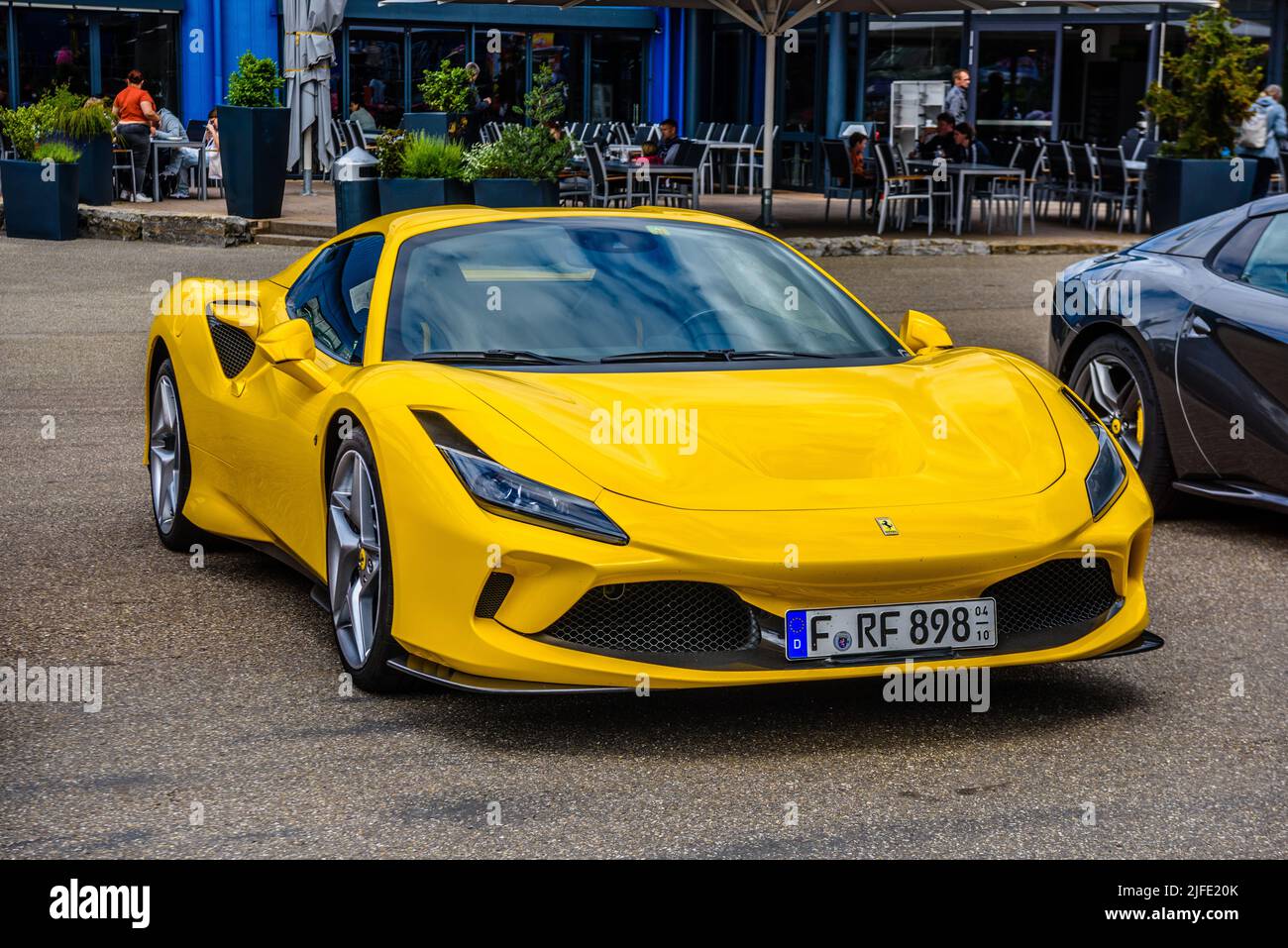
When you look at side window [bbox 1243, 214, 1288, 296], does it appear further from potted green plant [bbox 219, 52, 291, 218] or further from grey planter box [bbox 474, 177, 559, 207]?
potted green plant [bbox 219, 52, 291, 218]

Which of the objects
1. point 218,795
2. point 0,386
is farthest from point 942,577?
point 0,386

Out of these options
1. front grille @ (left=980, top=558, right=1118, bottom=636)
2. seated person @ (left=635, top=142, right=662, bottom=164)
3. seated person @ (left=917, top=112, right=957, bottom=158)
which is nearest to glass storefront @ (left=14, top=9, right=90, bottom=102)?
seated person @ (left=635, top=142, right=662, bottom=164)

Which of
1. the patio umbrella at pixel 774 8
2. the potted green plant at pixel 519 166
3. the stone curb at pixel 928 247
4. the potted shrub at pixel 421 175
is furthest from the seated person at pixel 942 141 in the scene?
the potted shrub at pixel 421 175

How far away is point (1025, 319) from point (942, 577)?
402 inches

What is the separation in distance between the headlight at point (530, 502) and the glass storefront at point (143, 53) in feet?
89.1

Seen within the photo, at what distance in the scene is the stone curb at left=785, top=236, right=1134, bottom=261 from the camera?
755 inches

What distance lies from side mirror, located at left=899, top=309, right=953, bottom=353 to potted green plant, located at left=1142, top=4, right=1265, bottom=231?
1467cm

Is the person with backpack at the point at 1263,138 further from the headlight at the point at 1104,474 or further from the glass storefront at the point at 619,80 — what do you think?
the headlight at the point at 1104,474

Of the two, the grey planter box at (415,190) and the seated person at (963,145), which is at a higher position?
the seated person at (963,145)

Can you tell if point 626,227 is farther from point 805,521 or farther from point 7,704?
point 7,704

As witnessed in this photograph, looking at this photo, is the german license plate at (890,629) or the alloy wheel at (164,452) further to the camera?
the alloy wheel at (164,452)

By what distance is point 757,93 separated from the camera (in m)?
31.0

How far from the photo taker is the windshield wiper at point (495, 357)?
17.0 ft

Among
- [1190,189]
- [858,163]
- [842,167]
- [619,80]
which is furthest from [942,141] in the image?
[619,80]
